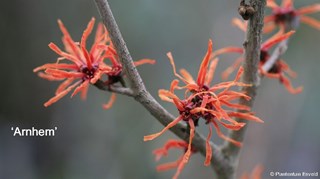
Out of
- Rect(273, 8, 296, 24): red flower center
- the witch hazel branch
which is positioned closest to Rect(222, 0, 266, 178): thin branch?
the witch hazel branch

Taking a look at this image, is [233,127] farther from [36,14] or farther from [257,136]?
[36,14]

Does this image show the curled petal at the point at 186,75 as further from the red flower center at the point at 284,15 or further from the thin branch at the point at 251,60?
the red flower center at the point at 284,15

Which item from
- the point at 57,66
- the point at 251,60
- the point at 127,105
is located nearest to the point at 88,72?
the point at 57,66

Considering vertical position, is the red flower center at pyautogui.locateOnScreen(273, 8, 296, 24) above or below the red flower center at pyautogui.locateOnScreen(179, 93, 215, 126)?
above

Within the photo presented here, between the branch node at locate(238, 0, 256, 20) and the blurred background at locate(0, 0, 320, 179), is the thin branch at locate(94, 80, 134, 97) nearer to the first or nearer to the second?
the branch node at locate(238, 0, 256, 20)

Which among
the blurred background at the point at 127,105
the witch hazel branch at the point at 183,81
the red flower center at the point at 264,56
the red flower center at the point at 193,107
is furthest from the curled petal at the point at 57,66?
the blurred background at the point at 127,105
